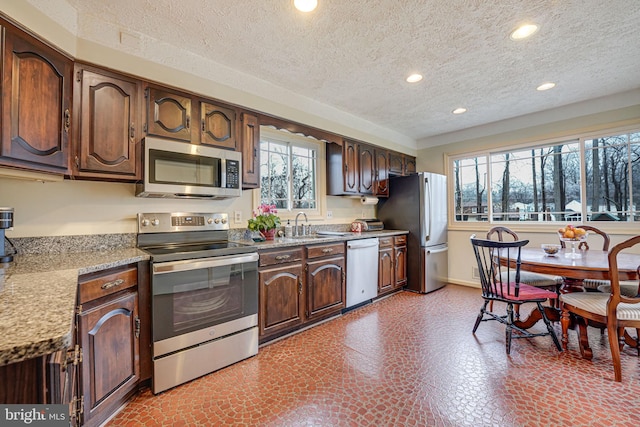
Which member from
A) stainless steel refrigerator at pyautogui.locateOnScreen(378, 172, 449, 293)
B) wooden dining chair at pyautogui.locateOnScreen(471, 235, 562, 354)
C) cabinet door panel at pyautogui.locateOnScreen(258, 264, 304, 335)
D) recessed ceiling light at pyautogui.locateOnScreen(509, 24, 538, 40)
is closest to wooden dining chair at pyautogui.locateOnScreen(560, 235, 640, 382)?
wooden dining chair at pyautogui.locateOnScreen(471, 235, 562, 354)

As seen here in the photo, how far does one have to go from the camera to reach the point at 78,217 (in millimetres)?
2059

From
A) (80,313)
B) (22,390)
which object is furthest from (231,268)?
(22,390)

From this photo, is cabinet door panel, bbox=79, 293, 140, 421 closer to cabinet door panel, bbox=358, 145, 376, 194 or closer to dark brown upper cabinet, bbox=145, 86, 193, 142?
dark brown upper cabinet, bbox=145, 86, 193, 142

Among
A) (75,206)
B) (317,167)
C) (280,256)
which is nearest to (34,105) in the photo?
(75,206)

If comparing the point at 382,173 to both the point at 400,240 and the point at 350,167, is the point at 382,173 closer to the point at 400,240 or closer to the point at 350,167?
the point at 350,167

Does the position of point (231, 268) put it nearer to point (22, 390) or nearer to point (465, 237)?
point (22, 390)

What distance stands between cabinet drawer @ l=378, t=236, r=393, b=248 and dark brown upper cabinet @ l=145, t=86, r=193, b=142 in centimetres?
257

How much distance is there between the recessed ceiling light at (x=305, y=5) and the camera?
179cm

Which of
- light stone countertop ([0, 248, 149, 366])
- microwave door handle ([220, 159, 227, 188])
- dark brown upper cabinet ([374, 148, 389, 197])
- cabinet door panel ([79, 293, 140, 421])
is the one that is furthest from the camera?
dark brown upper cabinet ([374, 148, 389, 197])

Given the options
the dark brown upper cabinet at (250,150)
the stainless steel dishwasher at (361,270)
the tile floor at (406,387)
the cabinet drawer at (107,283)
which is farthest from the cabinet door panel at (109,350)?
the stainless steel dishwasher at (361,270)

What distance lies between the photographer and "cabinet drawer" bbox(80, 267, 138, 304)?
1.46 metres

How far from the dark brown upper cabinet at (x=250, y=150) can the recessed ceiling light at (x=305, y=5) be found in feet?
3.65

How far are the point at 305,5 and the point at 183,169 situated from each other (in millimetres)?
1490

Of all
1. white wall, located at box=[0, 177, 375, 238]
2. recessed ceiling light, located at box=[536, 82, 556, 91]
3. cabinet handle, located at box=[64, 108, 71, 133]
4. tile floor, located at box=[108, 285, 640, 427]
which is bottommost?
tile floor, located at box=[108, 285, 640, 427]
